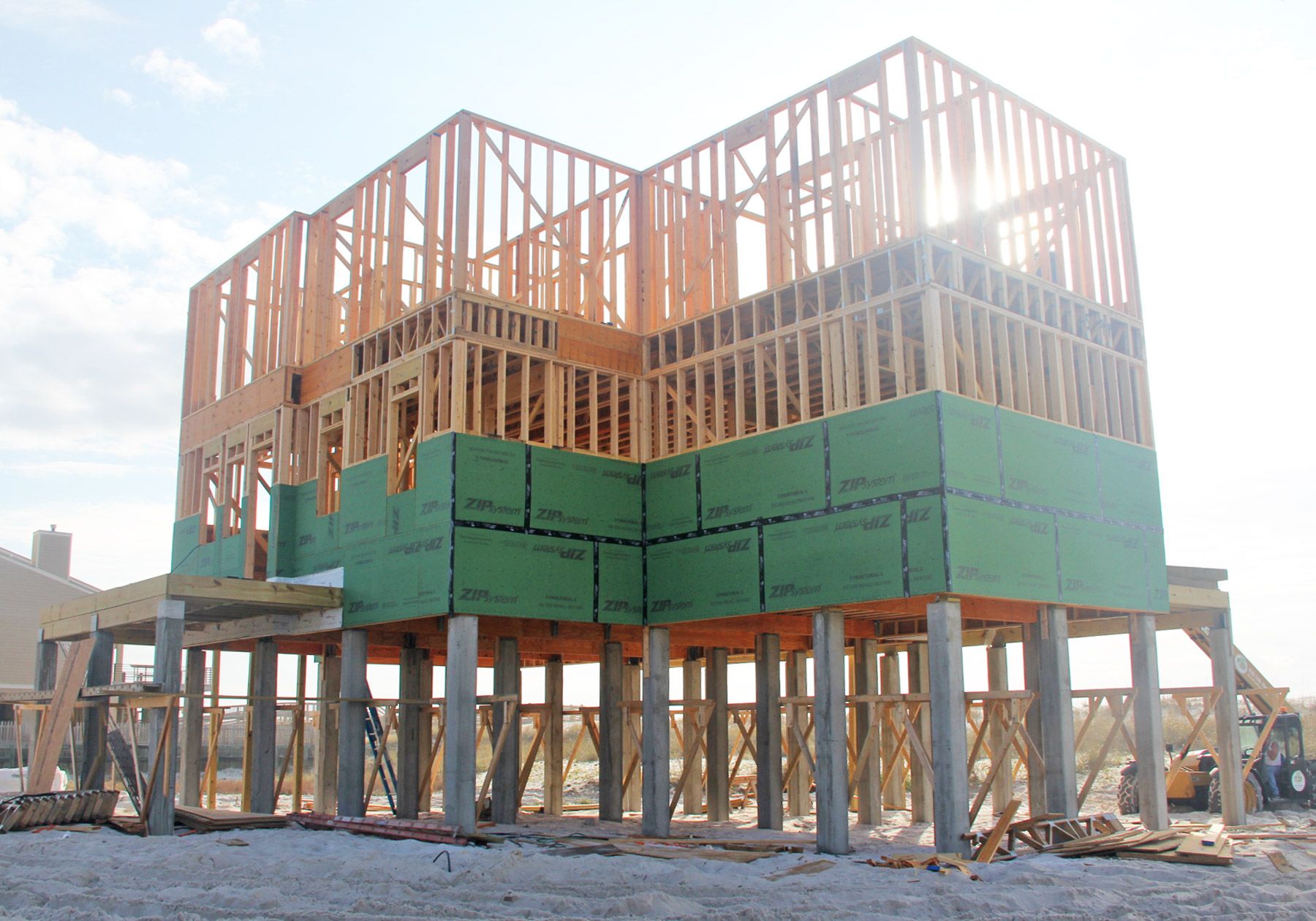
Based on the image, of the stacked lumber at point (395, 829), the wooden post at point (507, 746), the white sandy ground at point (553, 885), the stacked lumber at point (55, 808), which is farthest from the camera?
the wooden post at point (507, 746)

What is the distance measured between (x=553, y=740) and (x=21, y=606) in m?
33.7

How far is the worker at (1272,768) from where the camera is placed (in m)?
25.9

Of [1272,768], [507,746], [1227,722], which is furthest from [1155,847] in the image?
[507,746]

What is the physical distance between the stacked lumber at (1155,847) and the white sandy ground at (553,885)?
264mm

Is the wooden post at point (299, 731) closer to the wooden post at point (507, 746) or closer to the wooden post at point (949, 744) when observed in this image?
the wooden post at point (507, 746)

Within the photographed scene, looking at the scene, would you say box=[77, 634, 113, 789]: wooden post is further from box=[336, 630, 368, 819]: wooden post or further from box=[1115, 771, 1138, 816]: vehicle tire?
box=[1115, 771, 1138, 816]: vehicle tire

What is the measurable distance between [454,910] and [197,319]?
20.4 meters

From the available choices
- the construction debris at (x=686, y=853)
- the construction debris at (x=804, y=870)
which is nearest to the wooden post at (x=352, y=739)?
the construction debris at (x=686, y=853)

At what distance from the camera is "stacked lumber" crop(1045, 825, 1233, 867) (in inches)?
663

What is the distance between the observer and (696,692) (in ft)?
102

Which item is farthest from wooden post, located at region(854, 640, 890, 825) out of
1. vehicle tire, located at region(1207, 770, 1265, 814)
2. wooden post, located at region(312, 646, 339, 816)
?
wooden post, located at region(312, 646, 339, 816)

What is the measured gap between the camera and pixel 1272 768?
26.0 metres

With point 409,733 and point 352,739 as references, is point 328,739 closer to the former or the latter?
point 409,733

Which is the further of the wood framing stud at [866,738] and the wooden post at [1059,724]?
the wood framing stud at [866,738]
